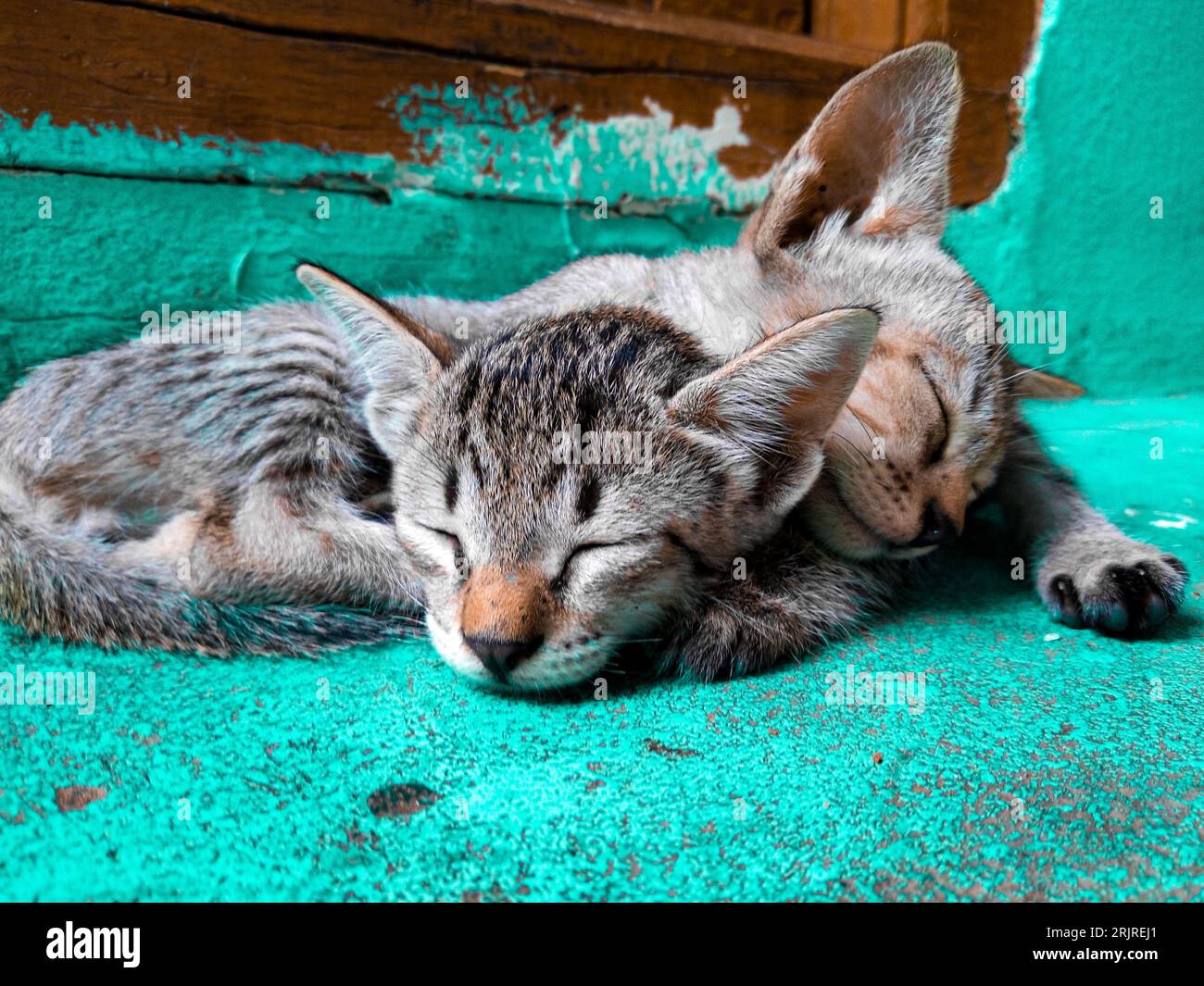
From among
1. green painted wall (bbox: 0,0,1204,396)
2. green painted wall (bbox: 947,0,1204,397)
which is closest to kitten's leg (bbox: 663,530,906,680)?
green painted wall (bbox: 0,0,1204,396)

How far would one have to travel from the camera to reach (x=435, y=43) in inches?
102

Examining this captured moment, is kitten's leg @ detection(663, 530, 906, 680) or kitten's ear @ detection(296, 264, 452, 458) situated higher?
kitten's ear @ detection(296, 264, 452, 458)

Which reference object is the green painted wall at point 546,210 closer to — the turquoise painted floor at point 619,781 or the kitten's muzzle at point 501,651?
the turquoise painted floor at point 619,781

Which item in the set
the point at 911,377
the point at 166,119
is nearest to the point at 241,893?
the point at 911,377

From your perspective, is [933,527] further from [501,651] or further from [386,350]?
[386,350]

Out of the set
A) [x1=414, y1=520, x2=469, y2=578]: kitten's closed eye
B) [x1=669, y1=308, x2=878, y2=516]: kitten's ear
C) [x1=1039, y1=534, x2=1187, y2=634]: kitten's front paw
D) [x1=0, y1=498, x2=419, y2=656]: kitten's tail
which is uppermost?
[x1=669, y1=308, x2=878, y2=516]: kitten's ear

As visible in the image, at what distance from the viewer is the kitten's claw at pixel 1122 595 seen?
161cm

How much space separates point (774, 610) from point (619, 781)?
1.62ft

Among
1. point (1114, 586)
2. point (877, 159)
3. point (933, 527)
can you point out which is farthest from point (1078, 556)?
point (877, 159)

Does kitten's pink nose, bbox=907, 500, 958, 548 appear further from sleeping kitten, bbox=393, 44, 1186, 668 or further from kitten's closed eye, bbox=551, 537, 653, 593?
kitten's closed eye, bbox=551, 537, 653, 593

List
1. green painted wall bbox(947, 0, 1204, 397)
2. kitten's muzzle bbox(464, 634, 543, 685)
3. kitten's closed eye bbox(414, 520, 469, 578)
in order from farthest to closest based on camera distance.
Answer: green painted wall bbox(947, 0, 1204, 397), kitten's closed eye bbox(414, 520, 469, 578), kitten's muzzle bbox(464, 634, 543, 685)

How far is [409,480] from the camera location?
5.22 feet

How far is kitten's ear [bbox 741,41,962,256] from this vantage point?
1.82 meters

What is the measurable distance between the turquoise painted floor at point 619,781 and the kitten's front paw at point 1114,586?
0.15ft
